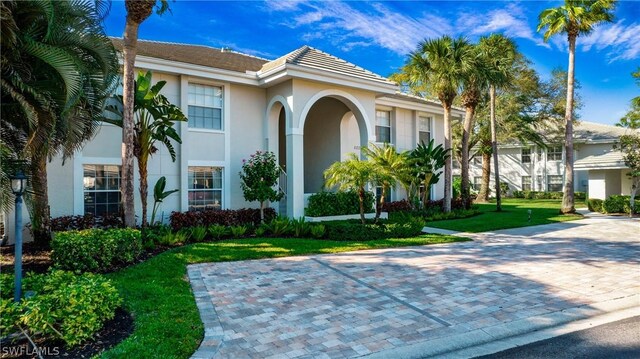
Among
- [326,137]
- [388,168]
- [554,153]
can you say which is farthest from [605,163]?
[388,168]

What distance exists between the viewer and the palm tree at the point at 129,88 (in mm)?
9656

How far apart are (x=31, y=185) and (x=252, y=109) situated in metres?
8.58

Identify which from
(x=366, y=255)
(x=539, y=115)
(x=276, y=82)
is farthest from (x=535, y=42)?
(x=366, y=255)

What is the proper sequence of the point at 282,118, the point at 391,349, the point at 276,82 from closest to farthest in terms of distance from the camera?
the point at 391,349 < the point at 276,82 < the point at 282,118

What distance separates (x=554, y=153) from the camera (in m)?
37.4

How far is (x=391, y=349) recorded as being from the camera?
470 cm

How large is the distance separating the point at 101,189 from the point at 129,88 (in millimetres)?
4626

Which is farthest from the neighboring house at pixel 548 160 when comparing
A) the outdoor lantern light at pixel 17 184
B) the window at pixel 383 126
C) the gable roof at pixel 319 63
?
the outdoor lantern light at pixel 17 184

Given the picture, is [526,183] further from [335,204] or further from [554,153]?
[335,204]

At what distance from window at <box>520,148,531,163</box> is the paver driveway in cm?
3108

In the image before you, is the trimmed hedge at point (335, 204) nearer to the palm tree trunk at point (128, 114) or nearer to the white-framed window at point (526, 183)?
the palm tree trunk at point (128, 114)

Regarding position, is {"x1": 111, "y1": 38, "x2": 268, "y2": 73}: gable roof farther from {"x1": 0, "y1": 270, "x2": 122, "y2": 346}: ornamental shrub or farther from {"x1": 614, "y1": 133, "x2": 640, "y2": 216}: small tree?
{"x1": 614, "y1": 133, "x2": 640, "y2": 216}: small tree

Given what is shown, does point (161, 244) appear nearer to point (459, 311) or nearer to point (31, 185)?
point (31, 185)

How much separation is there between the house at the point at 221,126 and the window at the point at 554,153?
28026 mm
